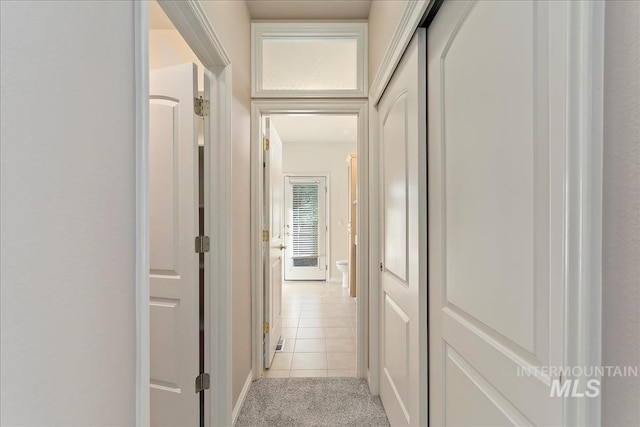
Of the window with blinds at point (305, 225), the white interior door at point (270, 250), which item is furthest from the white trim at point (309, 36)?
the window with blinds at point (305, 225)

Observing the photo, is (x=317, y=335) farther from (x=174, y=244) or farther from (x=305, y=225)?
(x=305, y=225)

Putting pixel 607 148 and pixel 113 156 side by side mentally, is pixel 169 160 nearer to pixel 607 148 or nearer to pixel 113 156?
pixel 113 156

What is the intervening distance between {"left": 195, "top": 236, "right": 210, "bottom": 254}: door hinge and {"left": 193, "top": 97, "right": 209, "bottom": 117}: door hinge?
68 cm

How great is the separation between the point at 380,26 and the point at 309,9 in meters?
0.68

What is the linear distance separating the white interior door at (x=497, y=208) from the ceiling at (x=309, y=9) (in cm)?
137

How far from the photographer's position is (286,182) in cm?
622

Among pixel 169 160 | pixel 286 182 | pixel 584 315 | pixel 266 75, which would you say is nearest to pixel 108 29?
pixel 169 160

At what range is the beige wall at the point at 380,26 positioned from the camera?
1577 mm

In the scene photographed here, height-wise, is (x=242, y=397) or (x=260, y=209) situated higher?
(x=260, y=209)

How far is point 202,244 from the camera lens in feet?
5.67

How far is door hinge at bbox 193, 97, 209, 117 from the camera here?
1703 mm

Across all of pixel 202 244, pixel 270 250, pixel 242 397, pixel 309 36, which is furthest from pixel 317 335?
pixel 309 36

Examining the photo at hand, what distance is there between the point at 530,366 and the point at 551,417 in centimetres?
10

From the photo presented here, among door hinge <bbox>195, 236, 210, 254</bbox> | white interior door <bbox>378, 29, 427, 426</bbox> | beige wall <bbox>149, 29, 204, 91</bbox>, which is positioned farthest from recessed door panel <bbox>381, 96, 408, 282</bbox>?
beige wall <bbox>149, 29, 204, 91</bbox>
